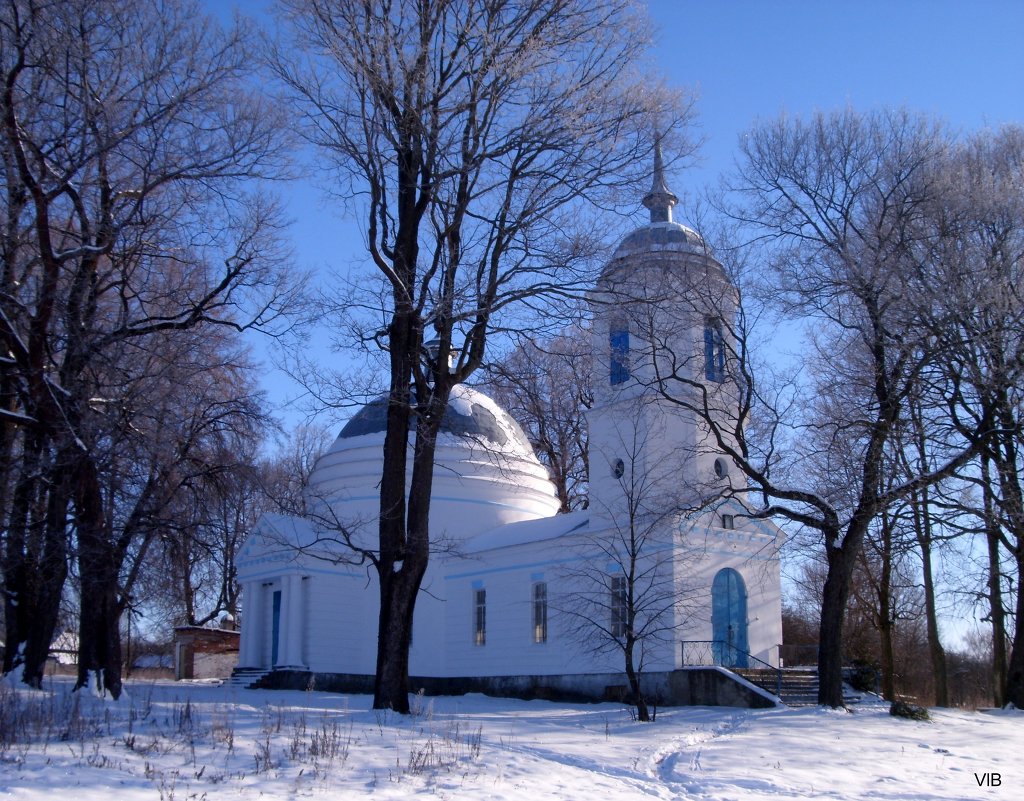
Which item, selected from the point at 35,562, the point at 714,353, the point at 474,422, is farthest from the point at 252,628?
the point at 714,353

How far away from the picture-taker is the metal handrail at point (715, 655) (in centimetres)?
2183

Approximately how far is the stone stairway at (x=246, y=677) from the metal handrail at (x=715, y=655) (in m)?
12.0

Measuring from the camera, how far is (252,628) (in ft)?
96.9

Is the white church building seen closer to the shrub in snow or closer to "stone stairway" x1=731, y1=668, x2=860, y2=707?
"stone stairway" x1=731, y1=668, x2=860, y2=707

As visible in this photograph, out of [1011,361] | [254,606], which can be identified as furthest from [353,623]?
[1011,361]

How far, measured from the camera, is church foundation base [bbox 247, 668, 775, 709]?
20.1 metres

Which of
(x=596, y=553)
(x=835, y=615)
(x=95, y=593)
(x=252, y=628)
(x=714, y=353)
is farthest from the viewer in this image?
(x=252, y=628)

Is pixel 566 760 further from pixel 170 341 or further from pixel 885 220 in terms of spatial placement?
pixel 885 220

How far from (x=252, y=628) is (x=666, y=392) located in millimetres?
14502

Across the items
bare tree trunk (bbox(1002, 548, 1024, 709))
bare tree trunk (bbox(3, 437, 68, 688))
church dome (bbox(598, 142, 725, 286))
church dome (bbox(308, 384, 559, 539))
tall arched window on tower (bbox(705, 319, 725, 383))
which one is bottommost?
bare tree trunk (bbox(1002, 548, 1024, 709))

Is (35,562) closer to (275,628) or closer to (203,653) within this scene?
(275,628)

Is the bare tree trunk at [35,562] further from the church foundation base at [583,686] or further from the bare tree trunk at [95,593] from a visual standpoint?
the church foundation base at [583,686]

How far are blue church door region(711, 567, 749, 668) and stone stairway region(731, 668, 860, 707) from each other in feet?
3.78

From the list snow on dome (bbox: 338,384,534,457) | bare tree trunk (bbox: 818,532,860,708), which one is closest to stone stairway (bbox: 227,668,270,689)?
snow on dome (bbox: 338,384,534,457)
